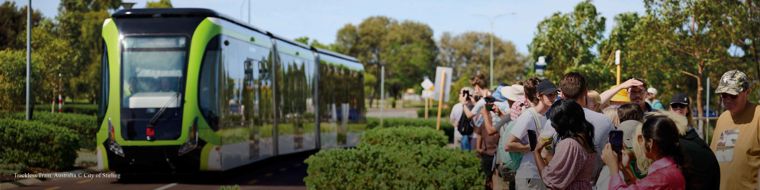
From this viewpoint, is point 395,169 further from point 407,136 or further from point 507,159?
point 407,136

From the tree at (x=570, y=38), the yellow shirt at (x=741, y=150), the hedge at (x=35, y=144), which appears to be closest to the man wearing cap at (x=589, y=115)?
the yellow shirt at (x=741, y=150)

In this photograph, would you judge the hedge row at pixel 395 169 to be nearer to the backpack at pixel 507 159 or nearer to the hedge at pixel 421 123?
the backpack at pixel 507 159

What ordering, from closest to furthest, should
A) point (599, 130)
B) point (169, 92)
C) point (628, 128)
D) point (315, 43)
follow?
point (599, 130), point (628, 128), point (169, 92), point (315, 43)

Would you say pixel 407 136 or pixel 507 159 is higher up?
pixel 507 159

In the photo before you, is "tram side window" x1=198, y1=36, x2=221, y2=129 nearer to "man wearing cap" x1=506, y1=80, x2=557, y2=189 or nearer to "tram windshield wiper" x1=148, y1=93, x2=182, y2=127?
"tram windshield wiper" x1=148, y1=93, x2=182, y2=127

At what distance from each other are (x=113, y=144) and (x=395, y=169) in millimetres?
7408

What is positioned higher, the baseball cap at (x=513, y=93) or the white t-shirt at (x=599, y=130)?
the baseball cap at (x=513, y=93)

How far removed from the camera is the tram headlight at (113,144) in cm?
1728

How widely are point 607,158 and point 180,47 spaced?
1258 cm

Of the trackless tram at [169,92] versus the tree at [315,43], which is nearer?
the trackless tram at [169,92]

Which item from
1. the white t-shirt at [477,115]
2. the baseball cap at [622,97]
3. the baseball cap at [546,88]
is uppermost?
the baseball cap at [546,88]

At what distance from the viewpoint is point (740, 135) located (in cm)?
760

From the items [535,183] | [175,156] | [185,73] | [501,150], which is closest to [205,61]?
[185,73]

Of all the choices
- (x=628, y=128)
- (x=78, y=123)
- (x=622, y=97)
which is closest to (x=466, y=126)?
(x=622, y=97)
